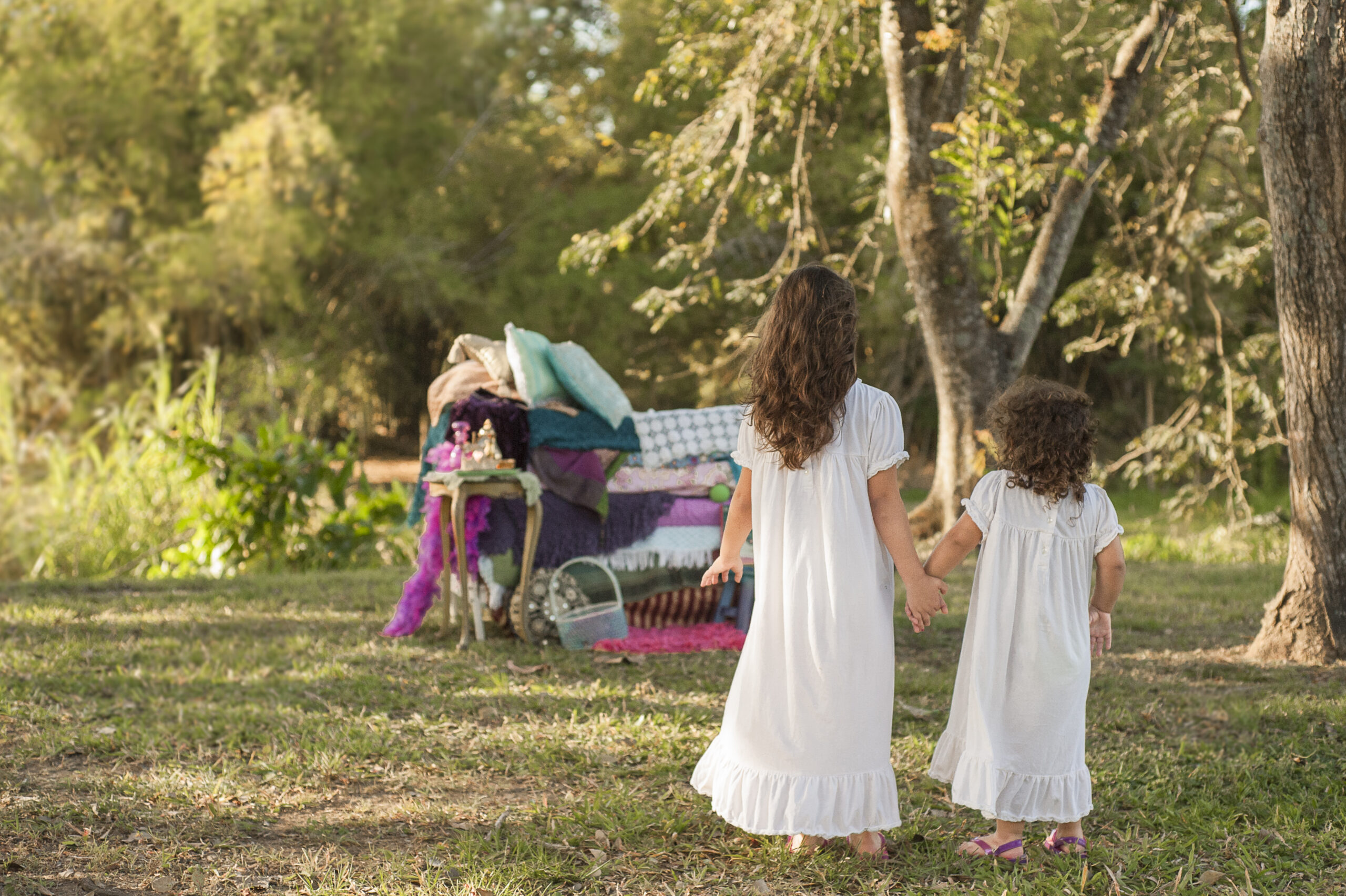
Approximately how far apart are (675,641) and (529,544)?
745mm

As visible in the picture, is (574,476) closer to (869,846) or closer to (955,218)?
(869,846)

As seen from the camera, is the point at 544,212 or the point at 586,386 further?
the point at 544,212

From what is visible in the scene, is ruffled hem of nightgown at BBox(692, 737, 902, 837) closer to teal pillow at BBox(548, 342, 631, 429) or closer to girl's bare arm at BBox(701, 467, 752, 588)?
girl's bare arm at BBox(701, 467, 752, 588)

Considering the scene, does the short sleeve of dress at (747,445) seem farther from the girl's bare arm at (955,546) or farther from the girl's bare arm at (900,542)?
the girl's bare arm at (955,546)

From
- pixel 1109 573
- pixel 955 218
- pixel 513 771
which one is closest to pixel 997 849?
pixel 1109 573

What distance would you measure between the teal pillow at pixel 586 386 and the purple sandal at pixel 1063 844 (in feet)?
9.11

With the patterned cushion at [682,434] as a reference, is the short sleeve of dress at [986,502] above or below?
below

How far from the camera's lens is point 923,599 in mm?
2398

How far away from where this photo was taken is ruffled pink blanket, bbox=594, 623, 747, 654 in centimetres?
454

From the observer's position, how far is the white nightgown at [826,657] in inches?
92.8

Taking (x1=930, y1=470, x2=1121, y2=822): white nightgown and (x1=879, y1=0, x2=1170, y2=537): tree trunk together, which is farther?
(x1=879, y1=0, x2=1170, y2=537): tree trunk

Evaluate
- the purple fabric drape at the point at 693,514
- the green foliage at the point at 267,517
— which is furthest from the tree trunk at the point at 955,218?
the green foliage at the point at 267,517


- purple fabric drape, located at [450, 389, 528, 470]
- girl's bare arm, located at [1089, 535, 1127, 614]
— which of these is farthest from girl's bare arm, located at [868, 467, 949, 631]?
purple fabric drape, located at [450, 389, 528, 470]

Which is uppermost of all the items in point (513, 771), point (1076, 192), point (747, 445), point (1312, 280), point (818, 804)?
point (1076, 192)
